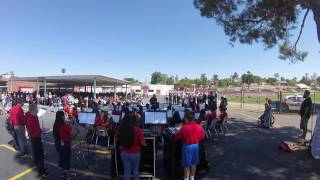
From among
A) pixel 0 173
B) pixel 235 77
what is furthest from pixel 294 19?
pixel 235 77

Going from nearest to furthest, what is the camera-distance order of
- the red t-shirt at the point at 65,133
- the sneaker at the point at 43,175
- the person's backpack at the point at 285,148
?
the red t-shirt at the point at 65,133, the sneaker at the point at 43,175, the person's backpack at the point at 285,148

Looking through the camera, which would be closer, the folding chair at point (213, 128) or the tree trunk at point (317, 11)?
the tree trunk at point (317, 11)

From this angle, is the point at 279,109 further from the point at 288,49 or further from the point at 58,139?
the point at 58,139

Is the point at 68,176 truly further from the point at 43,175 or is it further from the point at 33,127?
the point at 33,127

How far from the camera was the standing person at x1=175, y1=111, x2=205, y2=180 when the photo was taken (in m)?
7.23

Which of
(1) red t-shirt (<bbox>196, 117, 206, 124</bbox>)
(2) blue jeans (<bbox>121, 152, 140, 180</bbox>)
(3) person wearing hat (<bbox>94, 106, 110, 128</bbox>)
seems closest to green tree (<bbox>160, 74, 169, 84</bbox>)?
(3) person wearing hat (<bbox>94, 106, 110, 128</bbox>)

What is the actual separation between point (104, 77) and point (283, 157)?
922 inches

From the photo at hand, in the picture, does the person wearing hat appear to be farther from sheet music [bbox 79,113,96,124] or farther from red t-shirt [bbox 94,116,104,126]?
sheet music [bbox 79,113,96,124]

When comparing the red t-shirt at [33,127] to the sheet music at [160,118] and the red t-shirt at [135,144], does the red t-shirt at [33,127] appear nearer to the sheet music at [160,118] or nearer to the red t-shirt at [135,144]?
the red t-shirt at [135,144]

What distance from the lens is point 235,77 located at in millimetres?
148750

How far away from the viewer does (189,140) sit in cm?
721

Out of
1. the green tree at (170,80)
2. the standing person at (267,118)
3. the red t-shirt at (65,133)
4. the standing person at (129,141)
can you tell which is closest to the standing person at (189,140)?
the standing person at (129,141)

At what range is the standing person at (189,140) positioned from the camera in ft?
23.7

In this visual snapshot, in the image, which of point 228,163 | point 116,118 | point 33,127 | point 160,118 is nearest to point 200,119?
point 160,118
